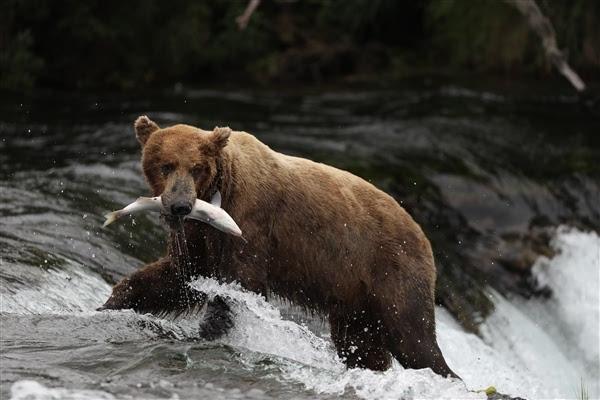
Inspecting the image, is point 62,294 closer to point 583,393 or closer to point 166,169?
point 166,169

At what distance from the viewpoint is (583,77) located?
1770cm

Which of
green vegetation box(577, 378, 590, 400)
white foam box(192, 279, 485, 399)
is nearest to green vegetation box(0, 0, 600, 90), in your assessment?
green vegetation box(577, 378, 590, 400)

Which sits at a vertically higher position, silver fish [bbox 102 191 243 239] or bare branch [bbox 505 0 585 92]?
bare branch [bbox 505 0 585 92]

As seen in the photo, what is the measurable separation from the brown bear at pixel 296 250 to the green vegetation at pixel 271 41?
9731 millimetres

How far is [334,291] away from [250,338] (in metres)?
0.62

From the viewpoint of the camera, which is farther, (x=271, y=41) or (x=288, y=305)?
(x=271, y=41)

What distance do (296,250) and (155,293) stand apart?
83 cm

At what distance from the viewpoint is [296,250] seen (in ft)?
20.8

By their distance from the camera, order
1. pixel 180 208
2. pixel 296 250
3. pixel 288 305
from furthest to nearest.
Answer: pixel 288 305 → pixel 296 250 → pixel 180 208

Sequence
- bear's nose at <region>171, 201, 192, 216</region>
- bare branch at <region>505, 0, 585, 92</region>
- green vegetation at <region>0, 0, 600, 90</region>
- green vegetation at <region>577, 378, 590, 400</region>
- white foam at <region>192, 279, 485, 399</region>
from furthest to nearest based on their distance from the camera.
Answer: green vegetation at <region>0, 0, 600, 90</region>, bare branch at <region>505, 0, 585, 92</region>, green vegetation at <region>577, 378, 590, 400</region>, white foam at <region>192, 279, 485, 399</region>, bear's nose at <region>171, 201, 192, 216</region>

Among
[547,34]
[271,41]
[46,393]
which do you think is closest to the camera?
[46,393]

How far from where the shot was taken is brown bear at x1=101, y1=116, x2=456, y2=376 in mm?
5949

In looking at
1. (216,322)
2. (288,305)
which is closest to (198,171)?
(216,322)

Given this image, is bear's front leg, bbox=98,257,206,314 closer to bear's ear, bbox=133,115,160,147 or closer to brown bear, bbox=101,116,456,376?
brown bear, bbox=101,116,456,376
